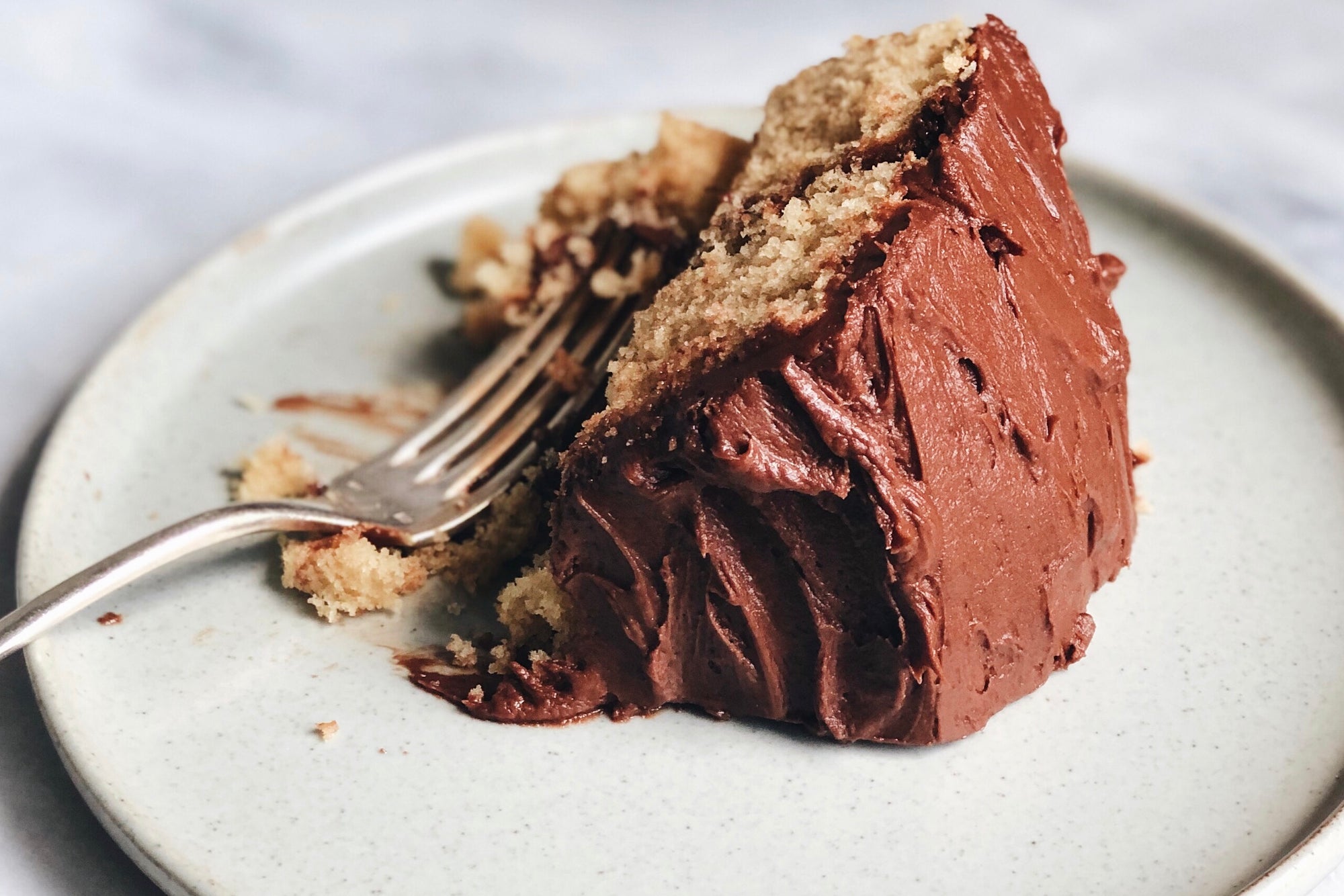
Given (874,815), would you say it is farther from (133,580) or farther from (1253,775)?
(133,580)

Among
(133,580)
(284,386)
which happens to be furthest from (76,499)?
(284,386)

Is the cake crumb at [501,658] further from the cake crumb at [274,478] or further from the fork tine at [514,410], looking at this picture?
the cake crumb at [274,478]

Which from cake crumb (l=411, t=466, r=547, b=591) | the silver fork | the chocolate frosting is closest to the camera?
the chocolate frosting

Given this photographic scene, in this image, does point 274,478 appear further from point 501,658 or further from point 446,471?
point 501,658

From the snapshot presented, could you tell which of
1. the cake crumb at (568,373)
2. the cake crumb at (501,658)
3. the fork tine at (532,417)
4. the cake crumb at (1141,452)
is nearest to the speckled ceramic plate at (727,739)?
the cake crumb at (1141,452)

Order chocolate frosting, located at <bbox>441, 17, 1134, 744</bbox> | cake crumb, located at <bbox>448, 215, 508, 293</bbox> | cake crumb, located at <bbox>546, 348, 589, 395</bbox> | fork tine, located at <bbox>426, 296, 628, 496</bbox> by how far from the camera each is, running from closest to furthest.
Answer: chocolate frosting, located at <bbox>441, 17, 1134, 744</bbox>, fork tine, located at <bbox>426, 296, 628, 496</bbox>, cake crumb, located at <bbox>546, 348, 589, 395</bbox>, cake crumb, located at <bbox>448, 215, 508, 293</bbox>

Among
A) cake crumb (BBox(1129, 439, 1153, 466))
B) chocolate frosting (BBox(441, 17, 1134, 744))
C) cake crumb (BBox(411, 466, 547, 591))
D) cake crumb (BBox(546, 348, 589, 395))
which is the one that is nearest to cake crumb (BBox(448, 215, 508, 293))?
cake crumb (BBox(546, 348, 589, 395))

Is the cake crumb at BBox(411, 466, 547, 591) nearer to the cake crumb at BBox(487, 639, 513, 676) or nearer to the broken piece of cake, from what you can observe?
the broken piece of cake

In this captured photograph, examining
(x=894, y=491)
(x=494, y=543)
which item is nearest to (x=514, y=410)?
(x=494, y=543)
